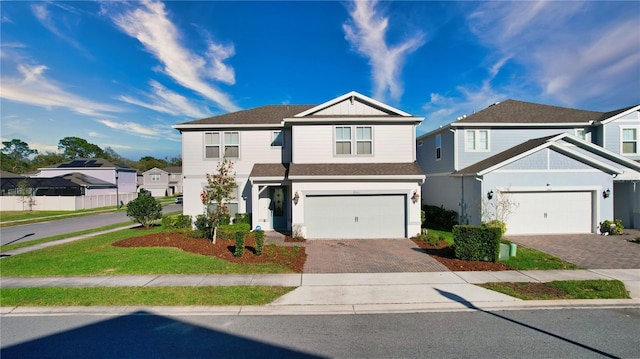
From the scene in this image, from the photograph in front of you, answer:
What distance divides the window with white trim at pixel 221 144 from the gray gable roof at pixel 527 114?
43.8 feet

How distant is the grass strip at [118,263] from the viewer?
9.19 metres

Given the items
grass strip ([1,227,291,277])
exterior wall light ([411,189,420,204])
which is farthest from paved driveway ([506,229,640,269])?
grass strip ([1,227,291,277])

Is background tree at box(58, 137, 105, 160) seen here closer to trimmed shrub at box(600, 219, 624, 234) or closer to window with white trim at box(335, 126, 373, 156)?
window with white trim at box(335, 126, 373, 156)

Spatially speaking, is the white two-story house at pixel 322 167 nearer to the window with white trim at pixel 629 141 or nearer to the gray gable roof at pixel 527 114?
the gray gable roof at pixel 527 114

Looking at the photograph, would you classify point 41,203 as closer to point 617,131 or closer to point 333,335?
point 333,335

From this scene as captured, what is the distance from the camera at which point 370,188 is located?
14469 millimetres

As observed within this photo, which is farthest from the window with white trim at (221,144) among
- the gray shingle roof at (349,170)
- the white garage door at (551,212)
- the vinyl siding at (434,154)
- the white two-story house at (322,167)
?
the white garage door at (551,212)

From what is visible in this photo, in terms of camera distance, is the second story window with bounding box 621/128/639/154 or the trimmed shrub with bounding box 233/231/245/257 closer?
the trimmed shrub with bounding box 233/231/245/257

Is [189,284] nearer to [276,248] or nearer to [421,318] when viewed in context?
[276,248]

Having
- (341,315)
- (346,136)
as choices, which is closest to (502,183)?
(346,136)

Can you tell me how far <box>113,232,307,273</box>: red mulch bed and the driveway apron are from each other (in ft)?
1.79

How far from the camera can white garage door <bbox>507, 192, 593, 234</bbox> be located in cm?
1488

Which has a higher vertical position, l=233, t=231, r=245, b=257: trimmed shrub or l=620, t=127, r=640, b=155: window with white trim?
l=620, t=127, r=640, b=155: window with white trim

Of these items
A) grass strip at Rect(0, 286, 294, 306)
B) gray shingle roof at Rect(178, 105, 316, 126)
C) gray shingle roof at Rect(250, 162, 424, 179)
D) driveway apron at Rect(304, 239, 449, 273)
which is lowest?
driveway apron at Rect(304, 239, 449, 273)
